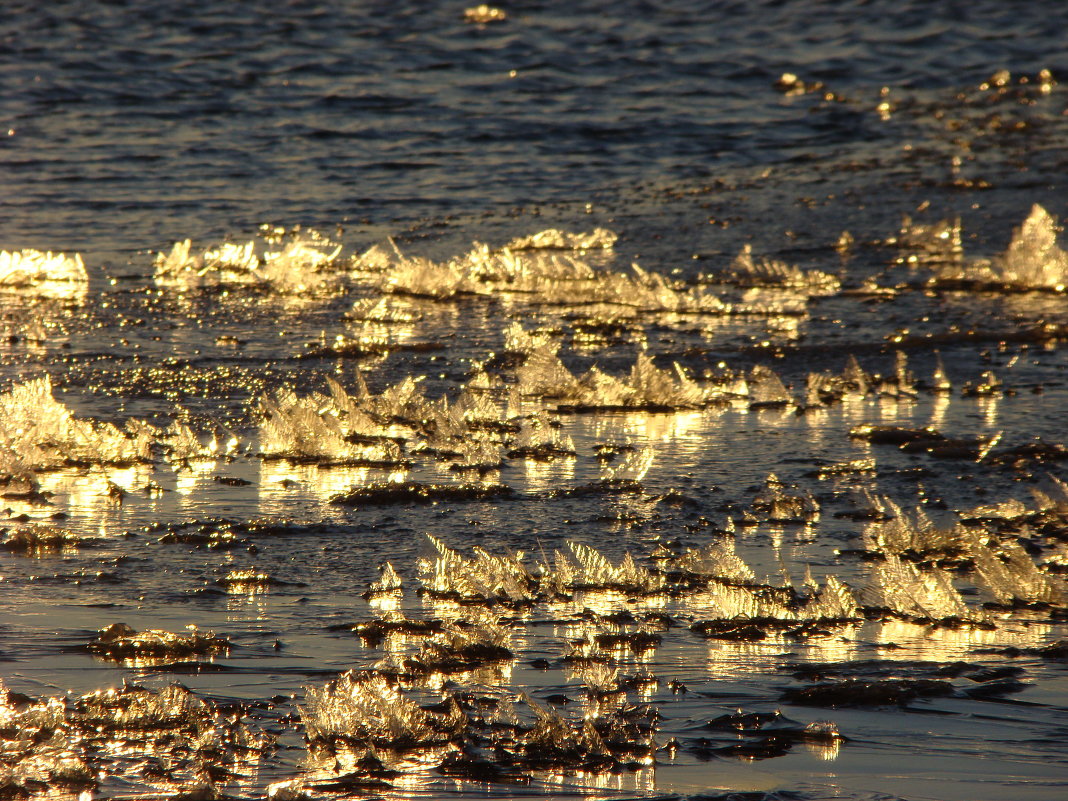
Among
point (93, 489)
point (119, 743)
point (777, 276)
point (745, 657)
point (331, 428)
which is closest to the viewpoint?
point (119, 743)

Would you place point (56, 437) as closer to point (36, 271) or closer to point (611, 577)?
point (611, 577)

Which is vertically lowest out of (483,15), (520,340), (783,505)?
(783,505)

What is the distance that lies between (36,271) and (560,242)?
3564mm

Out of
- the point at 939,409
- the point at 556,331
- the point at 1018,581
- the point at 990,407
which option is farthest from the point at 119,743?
the point at 556,331

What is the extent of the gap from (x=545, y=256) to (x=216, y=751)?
7465 millimetres

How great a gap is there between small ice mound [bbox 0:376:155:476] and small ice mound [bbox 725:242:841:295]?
4790 mm

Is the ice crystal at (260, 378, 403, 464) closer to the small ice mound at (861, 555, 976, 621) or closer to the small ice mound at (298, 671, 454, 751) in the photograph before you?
the small ice mound at (861, 555, 976, 621)

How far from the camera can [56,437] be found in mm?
6141

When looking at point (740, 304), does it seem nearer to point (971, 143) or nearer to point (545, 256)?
point (545, 256)

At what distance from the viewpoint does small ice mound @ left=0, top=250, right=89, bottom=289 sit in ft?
33.4

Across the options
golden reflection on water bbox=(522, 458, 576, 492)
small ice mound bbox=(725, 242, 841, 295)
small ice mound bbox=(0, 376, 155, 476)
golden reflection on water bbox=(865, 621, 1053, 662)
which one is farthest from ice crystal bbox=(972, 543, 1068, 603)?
small ice mound bbox=(725, 242, 841, 295)

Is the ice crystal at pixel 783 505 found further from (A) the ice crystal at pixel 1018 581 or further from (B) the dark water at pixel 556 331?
(A) the ice crystal at pixel 1018 581

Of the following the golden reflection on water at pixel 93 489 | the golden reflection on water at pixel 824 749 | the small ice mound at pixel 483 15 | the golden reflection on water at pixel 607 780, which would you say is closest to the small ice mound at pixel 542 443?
the golden reflection on water at pixel 93 489

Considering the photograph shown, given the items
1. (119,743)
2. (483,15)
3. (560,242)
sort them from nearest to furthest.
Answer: (119,743), (560,242), (483,15)
